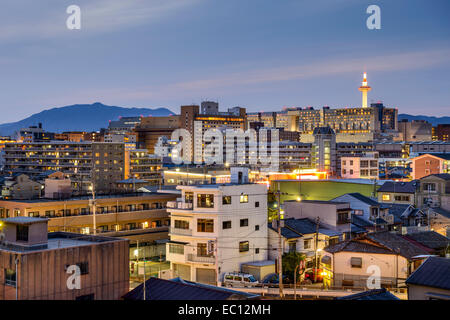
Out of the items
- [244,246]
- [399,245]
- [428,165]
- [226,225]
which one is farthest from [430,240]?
[428,165]

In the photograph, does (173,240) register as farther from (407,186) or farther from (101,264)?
(407,186)

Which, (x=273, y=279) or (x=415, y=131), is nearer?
(x=273, y=279)

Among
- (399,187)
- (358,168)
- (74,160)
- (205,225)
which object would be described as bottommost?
(205,225)

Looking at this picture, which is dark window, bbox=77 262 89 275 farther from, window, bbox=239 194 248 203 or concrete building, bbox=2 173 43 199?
concrete building, bbox=2 173 43 199

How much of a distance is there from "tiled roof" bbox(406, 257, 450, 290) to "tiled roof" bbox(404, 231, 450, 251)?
13.8 m

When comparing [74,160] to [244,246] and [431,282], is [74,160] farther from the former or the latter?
[431,282]

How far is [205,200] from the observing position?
28.0 metres

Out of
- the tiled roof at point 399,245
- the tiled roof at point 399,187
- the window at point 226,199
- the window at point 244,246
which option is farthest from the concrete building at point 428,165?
the window at point 226,199

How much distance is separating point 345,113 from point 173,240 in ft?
538

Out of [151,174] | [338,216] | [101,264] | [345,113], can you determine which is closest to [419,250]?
[338,216]

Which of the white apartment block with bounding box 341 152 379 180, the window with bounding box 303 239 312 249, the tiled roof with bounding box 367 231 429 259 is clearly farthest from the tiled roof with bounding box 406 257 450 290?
the white apartment block with bounding box 341 152 379 180

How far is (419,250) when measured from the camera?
25641 millimetres

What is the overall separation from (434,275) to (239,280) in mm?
12435

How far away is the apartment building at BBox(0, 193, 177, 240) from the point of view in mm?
31156
